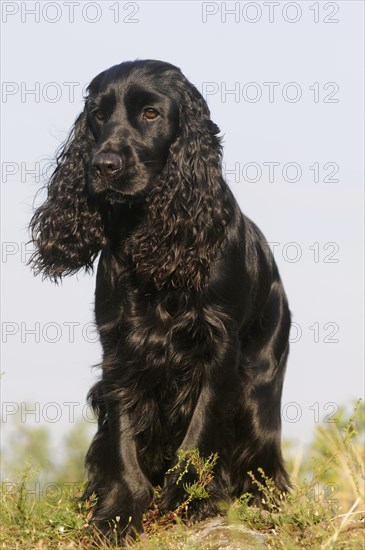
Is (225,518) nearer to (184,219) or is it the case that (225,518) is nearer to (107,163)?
(184,219)

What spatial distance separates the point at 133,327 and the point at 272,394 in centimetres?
113

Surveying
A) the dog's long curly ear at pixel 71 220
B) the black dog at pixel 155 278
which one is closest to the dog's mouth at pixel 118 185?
the black dog at pixel 155 278

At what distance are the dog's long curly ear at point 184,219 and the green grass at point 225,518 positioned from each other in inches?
35.2

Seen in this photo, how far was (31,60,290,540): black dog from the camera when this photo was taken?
4.70 meters

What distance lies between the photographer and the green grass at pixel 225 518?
366 cm

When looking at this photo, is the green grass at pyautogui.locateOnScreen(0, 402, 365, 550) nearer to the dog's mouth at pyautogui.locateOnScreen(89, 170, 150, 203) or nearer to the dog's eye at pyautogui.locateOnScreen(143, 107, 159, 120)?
the dog's mouth at pyautogui.locateOnScreen(89, 170, 150, 203)

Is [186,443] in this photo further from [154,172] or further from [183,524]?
[154,172]

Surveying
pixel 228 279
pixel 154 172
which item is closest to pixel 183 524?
pixel 228 279

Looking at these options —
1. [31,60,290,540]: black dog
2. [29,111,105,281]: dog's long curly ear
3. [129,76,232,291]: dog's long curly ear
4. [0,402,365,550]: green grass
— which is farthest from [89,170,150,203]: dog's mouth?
[0,402,365,550]: green grass

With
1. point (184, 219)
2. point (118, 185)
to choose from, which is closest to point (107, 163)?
point (118, 185)

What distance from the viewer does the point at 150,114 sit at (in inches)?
189

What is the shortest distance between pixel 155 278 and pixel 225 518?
1183mm

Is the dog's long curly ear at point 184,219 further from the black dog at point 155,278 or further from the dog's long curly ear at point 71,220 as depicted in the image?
the dog's long curly ear at point 71,220

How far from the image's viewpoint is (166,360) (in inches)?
191
